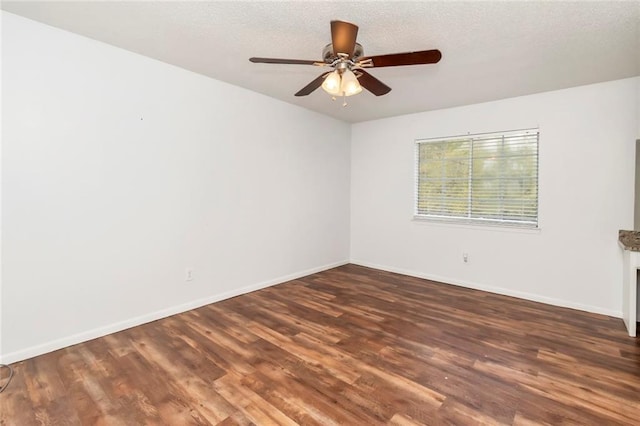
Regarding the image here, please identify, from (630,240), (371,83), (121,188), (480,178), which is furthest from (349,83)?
(630,240)

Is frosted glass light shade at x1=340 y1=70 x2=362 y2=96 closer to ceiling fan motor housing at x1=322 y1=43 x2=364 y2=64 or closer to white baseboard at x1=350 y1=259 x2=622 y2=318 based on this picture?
ceiling fan motor housing at x1=322 y1=43 x2=364 y2=64

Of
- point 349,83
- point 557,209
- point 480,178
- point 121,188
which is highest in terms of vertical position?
point 349,83

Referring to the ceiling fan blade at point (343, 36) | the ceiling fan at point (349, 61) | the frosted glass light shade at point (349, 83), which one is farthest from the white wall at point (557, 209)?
the ceiling fan blade at point (343, 36)

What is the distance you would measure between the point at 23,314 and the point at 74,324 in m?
0.34

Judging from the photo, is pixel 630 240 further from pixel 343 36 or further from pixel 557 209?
pixel 343 36

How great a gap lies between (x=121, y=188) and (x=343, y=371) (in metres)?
2.41

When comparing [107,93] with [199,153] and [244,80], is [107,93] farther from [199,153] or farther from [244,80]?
[244,80]

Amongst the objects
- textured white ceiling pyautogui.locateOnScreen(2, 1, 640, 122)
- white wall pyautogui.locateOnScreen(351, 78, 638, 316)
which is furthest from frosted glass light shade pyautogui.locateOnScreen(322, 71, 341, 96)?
white wall pyautogui.locateOnScreen(351, 78, 638, 316)

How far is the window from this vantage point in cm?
373

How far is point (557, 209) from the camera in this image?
3.50 m

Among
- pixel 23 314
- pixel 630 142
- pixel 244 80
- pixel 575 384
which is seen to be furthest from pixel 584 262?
pixel 23 314

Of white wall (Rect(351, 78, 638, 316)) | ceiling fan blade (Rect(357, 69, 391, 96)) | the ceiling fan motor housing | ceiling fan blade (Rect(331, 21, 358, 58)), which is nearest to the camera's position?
ceiling fan blade (Rect(331, 21, 358, 58))

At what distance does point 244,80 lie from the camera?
338 centimetres

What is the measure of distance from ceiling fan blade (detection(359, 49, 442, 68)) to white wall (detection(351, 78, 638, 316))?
238 cm
